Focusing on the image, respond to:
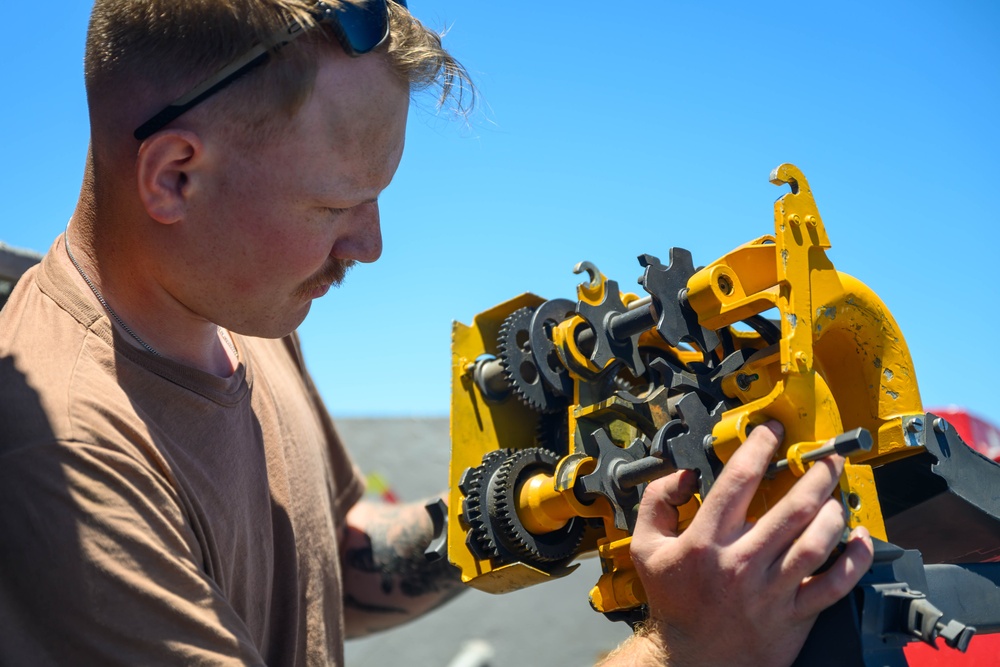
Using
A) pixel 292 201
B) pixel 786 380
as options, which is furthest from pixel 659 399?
pixel 292 201

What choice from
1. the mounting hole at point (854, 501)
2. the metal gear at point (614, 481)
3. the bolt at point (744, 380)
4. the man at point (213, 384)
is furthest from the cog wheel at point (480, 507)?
the mounting hole at point (854, 501)

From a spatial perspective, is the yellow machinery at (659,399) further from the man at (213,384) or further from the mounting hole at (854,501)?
the man at (213,384)

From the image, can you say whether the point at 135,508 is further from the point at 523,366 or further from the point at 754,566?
the point at 754,566

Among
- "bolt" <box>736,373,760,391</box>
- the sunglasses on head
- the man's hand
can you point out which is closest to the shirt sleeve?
the sunglasses on head

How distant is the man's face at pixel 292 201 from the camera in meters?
2.03

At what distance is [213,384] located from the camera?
2195mm

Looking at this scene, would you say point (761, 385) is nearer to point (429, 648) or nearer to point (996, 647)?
point (996, 647)

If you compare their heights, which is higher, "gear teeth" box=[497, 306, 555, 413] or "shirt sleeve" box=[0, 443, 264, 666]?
"gear teeth" box=[497, 306, 555, 413]

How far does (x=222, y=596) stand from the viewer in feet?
6.08

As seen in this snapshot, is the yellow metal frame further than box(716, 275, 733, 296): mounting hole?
No

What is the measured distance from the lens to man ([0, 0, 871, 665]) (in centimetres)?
164

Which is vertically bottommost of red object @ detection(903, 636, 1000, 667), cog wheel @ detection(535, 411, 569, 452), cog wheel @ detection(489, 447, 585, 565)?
red object @ detection(903, 636, 1000, 667)

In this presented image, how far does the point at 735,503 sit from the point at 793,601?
0.19m

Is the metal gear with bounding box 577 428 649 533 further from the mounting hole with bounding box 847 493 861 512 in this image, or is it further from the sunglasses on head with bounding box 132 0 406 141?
the sunglasses on head with bounding box 132 0 406 141
